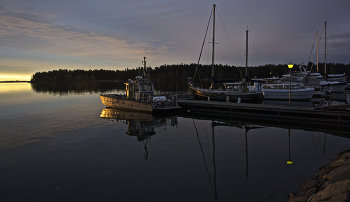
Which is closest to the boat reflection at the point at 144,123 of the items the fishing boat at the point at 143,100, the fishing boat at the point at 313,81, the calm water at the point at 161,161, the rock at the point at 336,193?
the calm water at the point at 161,161

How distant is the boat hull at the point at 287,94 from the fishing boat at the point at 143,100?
641 inches

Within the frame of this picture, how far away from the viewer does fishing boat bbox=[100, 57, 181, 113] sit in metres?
22.1

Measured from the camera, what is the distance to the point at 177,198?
6.92m

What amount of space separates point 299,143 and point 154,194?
31.0 ft

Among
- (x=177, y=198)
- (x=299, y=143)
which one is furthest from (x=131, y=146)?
(x=299, y=143)

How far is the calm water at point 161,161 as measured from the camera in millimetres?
7344

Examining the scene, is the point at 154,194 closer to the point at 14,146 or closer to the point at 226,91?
the point at 14,146

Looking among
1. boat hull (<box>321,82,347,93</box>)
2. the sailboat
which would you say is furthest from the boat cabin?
boat hull (<box>321,82,347,93</box>)

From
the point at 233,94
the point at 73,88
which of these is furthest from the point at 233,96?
the point at 73,88

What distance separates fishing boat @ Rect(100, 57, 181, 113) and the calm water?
16.2ft

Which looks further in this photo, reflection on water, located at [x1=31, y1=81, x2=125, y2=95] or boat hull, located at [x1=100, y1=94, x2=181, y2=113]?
reflection on water, located at [x1=31, y1=81, x2=125, y2=95]

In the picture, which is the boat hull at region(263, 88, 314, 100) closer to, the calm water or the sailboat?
the sailboat

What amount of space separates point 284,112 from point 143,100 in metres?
13.7

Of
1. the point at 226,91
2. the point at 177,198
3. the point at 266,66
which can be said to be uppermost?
the point at 266,66
